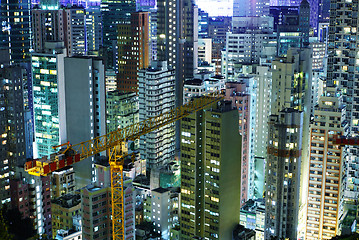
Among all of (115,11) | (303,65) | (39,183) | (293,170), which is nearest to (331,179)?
(293,170)

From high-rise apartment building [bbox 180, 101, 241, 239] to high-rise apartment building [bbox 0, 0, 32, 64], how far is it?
43289 mm

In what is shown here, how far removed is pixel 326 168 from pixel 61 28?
5543 cm

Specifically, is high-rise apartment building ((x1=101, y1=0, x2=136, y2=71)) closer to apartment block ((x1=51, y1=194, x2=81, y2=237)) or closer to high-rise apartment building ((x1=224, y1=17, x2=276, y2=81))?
high-rise apartment building ((x1=224, y1=17, x2=276, y2=81))

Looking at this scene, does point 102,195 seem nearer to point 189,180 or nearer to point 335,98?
point 189,180

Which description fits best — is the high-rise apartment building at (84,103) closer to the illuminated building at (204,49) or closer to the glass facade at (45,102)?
the glass facade at (45,102)

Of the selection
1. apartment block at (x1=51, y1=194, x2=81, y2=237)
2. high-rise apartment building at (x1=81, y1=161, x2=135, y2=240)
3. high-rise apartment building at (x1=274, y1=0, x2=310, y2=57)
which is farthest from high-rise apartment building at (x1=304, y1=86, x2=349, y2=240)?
high-rise apartment building at (x1=274, y1=0, x2=310, y2=57)

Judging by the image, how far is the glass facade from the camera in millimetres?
72500

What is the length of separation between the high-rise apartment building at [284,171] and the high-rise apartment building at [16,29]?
4888 centimetres

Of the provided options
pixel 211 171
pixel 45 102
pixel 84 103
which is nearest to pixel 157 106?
pixel 84 103

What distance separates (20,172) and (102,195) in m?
14.0

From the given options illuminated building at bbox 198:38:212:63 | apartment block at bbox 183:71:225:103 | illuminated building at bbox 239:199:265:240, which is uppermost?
illuminated building at bbox 198:38:212:63

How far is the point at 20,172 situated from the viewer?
57.4 metres

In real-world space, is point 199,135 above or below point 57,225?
above

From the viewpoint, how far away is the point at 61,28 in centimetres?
9700
